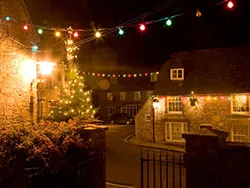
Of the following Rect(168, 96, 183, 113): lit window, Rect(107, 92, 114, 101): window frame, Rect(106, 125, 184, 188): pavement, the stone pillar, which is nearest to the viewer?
the stone pillar

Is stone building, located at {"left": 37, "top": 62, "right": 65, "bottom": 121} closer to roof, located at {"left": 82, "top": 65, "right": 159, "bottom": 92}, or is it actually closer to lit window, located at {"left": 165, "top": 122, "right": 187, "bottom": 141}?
lit window, located at {"left": 165, "top": 122, "right": 187, "bottom": 141}

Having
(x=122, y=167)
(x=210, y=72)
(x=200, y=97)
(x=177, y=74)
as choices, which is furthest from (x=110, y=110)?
(x=122, y=167)

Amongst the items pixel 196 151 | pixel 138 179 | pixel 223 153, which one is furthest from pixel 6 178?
pixel 138 179

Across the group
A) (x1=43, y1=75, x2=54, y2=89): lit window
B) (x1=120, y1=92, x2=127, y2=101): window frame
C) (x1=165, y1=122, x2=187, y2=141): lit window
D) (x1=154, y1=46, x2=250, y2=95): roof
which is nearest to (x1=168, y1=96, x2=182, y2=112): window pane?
(x1=154, y1=46, x2=250, y2=95): roof

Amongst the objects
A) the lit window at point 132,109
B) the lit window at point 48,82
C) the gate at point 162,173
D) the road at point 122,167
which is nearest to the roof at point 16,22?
the lit window at point 48,82

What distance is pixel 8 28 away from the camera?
45.6ft

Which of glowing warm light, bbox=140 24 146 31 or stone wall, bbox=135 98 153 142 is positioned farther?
stone wall, bbox=135 98 153 142

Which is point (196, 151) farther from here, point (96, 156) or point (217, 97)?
point (217, 97)

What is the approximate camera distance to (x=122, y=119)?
40.1 meters

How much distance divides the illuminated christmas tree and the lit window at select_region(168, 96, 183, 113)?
792cm

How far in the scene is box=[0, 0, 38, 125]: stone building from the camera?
1345cm

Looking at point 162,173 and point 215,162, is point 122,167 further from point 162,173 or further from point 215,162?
point 215,162

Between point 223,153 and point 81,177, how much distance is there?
11.1 feet

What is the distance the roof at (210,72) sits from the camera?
2030 centimetres
